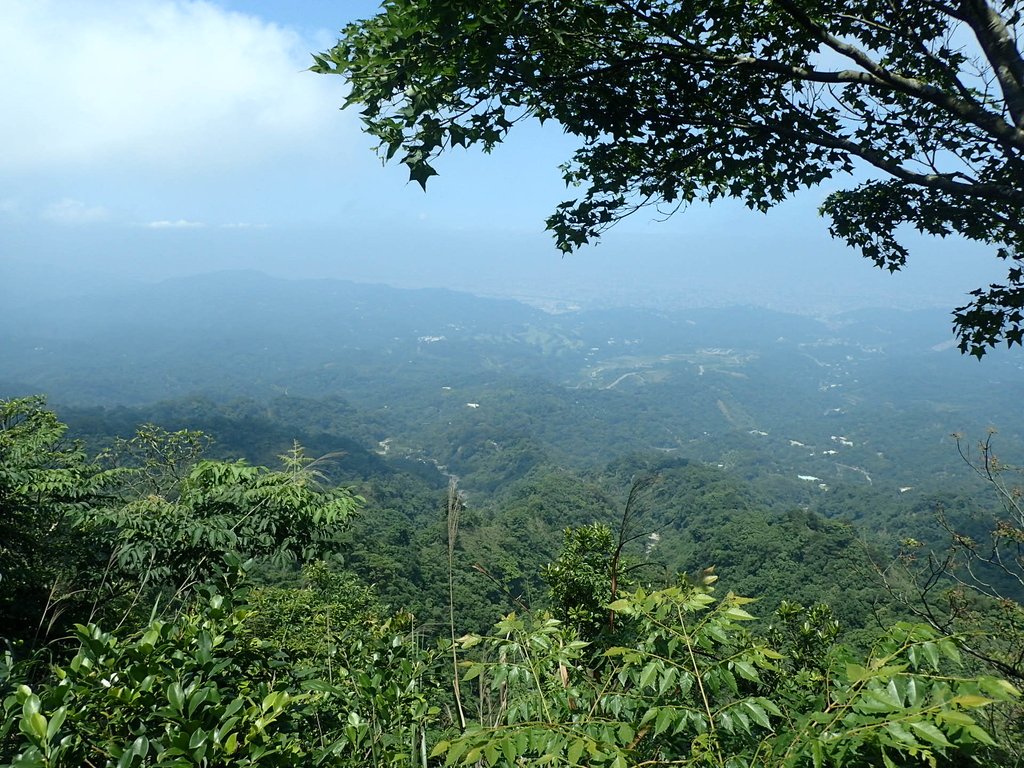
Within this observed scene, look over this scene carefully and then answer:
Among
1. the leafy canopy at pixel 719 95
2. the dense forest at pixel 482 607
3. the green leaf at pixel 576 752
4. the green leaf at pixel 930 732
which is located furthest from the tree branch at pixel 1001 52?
the green leaf at pixel 576 752

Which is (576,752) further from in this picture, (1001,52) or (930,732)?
(1001,52)

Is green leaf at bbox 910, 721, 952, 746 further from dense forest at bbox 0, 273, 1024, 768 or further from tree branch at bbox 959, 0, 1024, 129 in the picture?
tree branch at bbox 959, 0, 1024, 129

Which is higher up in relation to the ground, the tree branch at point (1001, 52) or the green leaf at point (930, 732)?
the tree branch at point (1001, 52)

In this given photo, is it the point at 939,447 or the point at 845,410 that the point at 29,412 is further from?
the point at 845,410

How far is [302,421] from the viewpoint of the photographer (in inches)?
4405

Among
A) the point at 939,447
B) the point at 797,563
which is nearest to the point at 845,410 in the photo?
the point at 939,447

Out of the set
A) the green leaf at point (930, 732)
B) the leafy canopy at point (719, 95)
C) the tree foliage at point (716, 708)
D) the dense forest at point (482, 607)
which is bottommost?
the dense forest at point (482, 607)

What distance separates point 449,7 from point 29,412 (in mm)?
9884

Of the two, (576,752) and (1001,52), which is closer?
(576,752)

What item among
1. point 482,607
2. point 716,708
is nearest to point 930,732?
point 716,708

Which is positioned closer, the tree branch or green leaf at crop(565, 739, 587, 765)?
green leaf at crop(565, 739, 587, 765)

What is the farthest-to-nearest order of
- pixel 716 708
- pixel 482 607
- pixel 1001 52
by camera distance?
pixel 482 607 < pixel 1001 52 < pixel 716 708

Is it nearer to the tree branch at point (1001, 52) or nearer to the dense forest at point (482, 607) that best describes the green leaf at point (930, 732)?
the dense forest at point (482, 607)

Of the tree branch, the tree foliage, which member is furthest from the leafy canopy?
the tree foliage
